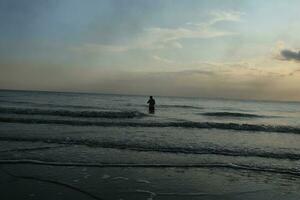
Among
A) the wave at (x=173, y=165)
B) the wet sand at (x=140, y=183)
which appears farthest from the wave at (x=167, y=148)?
the wet sand at (x=140, y=183)

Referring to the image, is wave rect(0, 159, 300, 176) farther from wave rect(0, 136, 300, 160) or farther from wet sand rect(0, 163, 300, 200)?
wave rect(0, 136, 300, 160)

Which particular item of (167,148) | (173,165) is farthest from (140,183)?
(167,148)

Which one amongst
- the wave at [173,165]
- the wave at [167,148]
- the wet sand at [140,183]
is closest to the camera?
the wet sand at [140,183]

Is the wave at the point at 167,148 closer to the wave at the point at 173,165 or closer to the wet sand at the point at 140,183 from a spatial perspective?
the wave at the point at 173,165

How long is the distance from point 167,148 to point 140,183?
5.26m

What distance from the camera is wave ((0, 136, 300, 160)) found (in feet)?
43.6

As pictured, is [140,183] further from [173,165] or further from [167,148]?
[167,148]

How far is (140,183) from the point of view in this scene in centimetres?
861

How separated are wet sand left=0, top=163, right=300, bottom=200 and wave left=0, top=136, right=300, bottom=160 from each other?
2.88m

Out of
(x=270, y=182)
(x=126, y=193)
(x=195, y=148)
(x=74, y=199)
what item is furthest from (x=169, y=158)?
(x=74, y=199)

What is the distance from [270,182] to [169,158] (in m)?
3.48

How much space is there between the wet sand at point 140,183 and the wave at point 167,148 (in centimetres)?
288

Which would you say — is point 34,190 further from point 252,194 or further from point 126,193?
point 252,194

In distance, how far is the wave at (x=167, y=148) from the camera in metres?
13.3
